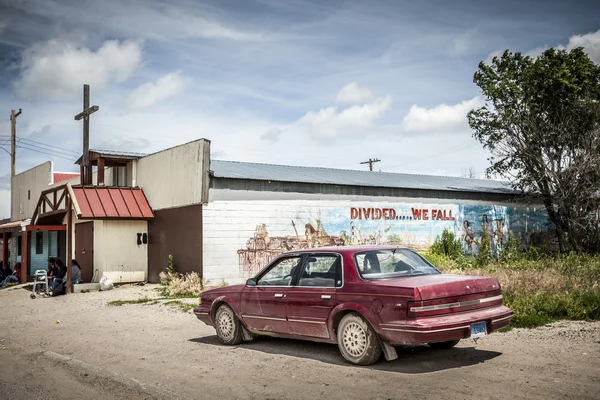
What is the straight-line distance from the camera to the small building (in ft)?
65.5

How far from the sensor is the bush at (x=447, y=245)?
81.6ft

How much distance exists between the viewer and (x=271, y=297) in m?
8.79

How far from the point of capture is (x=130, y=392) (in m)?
6.62

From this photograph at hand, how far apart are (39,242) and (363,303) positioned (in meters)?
25.9

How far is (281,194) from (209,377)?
47.2ft

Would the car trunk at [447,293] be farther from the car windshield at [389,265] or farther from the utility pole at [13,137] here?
the utility pole at [13,137]

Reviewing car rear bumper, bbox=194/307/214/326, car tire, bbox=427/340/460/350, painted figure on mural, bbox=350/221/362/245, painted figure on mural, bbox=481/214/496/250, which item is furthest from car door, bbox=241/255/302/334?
painted figure on mural, bbox=481/214/496/250

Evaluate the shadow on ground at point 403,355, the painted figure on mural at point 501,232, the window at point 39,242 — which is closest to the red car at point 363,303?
the shadow on ground at point 403,355

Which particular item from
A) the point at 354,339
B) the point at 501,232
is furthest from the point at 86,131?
the point at 354,339

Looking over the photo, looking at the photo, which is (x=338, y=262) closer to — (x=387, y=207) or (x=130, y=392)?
(x=130, y=392)

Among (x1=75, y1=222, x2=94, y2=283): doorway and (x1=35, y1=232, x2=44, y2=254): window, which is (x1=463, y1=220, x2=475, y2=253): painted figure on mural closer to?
(x1=75, y1=222, x2=94, y2=283): doorway

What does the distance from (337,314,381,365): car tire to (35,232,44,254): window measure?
986 inches

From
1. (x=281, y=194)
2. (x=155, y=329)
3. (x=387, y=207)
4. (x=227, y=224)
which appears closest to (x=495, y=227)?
(x=387, y=207)

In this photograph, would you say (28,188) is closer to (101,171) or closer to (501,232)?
(101,171)
